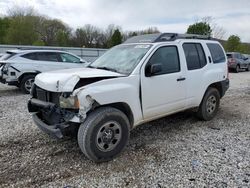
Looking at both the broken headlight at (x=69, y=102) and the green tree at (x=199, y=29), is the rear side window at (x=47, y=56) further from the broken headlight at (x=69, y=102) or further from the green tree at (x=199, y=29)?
the green tree at (x=199, y=29)

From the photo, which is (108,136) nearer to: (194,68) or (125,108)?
(125,108)

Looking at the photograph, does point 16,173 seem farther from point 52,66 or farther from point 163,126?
point 52,66

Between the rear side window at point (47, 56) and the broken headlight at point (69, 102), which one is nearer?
the broken headlight at point (69, 102)

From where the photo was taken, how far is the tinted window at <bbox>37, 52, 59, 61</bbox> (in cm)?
896

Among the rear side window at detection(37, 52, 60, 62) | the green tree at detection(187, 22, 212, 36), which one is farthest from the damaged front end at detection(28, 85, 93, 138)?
the green tree at detection(187, 22, 212, 36)

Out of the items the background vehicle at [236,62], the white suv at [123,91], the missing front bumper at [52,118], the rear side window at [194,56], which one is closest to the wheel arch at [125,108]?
the white suv at [123,91]

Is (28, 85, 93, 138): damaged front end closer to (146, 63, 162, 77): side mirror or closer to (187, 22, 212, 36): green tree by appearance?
(146, 63, 162, 77): side mirror

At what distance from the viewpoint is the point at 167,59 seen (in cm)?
441

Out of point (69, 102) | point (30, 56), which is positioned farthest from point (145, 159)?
point (30, 56)

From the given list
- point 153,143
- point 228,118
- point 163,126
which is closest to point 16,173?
point 153,143

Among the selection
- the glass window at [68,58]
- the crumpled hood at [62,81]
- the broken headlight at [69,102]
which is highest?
the glass window at [68,58]

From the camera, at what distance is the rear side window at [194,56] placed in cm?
480

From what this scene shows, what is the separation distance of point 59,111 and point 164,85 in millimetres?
1870

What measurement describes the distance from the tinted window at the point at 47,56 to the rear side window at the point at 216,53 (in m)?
6.16
